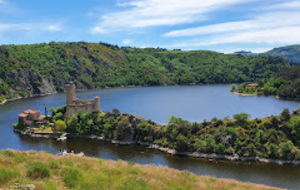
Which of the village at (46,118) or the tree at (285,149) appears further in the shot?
the village at (46,118)

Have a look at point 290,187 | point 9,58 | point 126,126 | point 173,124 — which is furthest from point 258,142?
point 9,58

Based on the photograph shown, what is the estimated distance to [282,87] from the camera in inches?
6407

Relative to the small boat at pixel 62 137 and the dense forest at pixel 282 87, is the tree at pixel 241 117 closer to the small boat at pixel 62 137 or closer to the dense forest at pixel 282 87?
the small boat at pixel 62 137

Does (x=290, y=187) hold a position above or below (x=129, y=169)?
below

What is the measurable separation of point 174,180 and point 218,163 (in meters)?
36.6

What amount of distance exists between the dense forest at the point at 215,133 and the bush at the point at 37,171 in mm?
43995

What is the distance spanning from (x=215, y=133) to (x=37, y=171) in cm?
4763

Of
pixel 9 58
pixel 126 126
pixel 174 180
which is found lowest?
pixel 126 126

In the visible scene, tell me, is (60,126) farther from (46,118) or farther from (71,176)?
(71,176)

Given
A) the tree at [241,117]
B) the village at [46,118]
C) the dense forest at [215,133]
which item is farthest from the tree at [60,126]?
the tree at [241,117]

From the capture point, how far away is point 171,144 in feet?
198

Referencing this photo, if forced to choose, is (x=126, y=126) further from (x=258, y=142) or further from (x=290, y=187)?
(x=290, y=187)

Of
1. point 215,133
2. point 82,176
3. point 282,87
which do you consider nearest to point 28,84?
point 215,133

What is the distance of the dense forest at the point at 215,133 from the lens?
54969 mm
